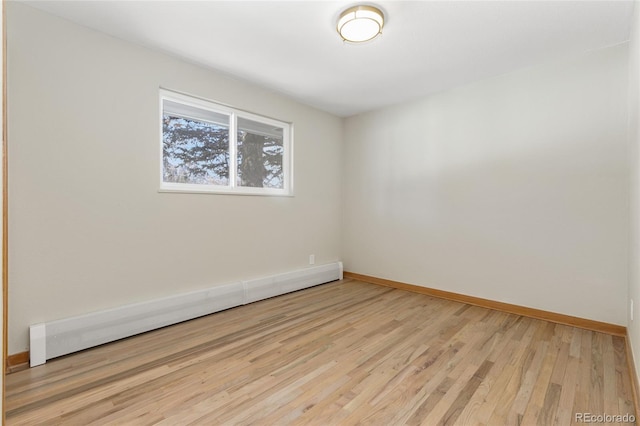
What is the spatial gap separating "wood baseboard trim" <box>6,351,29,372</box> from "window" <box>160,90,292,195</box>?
5.02ft

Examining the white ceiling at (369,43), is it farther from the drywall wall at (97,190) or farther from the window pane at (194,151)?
the window pane at (194,151)

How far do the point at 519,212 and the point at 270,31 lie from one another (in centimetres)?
293

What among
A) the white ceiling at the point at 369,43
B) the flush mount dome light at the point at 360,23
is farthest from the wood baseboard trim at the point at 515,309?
the flush mount dome light at the point at 360,23

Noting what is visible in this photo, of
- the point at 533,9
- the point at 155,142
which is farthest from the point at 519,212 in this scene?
the point at 155,142

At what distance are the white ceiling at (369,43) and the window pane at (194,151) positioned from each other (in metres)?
0.61

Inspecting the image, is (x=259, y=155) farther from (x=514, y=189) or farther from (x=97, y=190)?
(x=514, y=189)

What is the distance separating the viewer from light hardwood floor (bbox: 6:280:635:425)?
1546 millimetres

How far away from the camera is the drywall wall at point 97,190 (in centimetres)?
204

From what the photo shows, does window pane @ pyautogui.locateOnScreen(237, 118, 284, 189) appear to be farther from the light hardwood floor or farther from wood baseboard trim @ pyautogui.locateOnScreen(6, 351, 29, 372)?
wood baseboard trim @ pyautogui.locateOnScreen(6, 351, 29, 372)

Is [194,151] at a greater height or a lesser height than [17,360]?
greater

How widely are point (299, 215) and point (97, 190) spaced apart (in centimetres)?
223

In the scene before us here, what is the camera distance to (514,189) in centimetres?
305

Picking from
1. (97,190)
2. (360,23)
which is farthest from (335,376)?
(360,23)

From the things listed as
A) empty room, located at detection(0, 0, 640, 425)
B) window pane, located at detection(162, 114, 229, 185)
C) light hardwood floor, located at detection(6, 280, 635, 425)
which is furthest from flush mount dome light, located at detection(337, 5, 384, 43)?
light hardwood floor, located at detection(6, 280, 635, 425)
